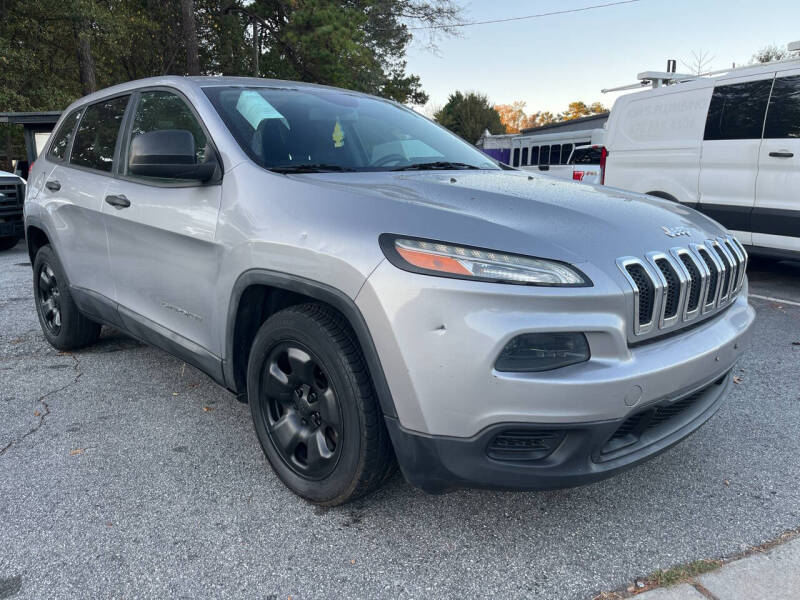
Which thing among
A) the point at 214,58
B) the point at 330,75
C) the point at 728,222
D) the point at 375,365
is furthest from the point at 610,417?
the point at 214,58

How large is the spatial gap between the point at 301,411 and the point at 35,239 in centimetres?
314

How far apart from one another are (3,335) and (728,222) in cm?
667

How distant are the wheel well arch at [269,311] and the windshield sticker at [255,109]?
0.77 m

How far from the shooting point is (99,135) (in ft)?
12.0

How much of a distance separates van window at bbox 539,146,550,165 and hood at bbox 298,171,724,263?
68.2 feet

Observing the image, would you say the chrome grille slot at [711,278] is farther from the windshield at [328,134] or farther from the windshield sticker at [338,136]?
the windshield sticker at [338,136]

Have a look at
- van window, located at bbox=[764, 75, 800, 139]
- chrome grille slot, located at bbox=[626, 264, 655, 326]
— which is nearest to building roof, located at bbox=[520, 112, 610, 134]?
van window, located at bbox=[764, 75, 800, 139]

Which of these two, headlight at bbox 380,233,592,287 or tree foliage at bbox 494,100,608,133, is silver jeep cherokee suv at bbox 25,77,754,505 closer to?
headlight at bbox 380,233,592,287

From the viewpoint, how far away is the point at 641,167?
7340 mm

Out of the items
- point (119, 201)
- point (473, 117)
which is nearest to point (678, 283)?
point (119, 201)

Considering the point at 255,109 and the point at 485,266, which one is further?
the point at 255,109

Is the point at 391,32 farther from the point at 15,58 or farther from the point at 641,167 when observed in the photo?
the point at 641,167

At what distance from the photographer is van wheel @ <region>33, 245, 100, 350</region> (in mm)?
4012

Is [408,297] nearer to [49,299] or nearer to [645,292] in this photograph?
[645,292]
